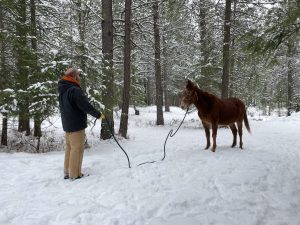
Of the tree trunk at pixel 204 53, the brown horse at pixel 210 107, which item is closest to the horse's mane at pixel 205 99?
the brown horse at pixel 210 107

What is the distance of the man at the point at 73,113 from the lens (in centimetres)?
644

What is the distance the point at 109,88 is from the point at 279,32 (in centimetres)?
657

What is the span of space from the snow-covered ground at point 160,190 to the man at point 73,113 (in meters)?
0.41

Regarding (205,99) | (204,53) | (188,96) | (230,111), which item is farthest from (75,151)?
(204,53)

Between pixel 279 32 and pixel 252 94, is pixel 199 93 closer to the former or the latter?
pixel 279 32

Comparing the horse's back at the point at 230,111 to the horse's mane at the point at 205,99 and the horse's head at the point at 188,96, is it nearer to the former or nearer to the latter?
the horse's mane at the point at 205,99

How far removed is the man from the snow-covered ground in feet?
1.36

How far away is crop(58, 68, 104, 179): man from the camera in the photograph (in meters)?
6.44

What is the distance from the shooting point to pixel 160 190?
5.84 meters

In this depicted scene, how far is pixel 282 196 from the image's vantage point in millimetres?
5574

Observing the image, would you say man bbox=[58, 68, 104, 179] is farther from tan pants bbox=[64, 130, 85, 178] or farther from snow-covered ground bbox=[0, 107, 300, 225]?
snow-covered ground bbox=[0, 107, 300, 225]

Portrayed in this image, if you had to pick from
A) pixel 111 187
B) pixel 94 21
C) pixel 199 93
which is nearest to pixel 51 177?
pixel 111 187

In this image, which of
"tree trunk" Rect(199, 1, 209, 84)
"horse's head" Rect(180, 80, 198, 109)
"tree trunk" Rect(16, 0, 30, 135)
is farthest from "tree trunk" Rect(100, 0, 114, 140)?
"tree trunk" Rect(199, 1, 209, 84)

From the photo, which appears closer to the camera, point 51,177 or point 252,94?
point 51,177
